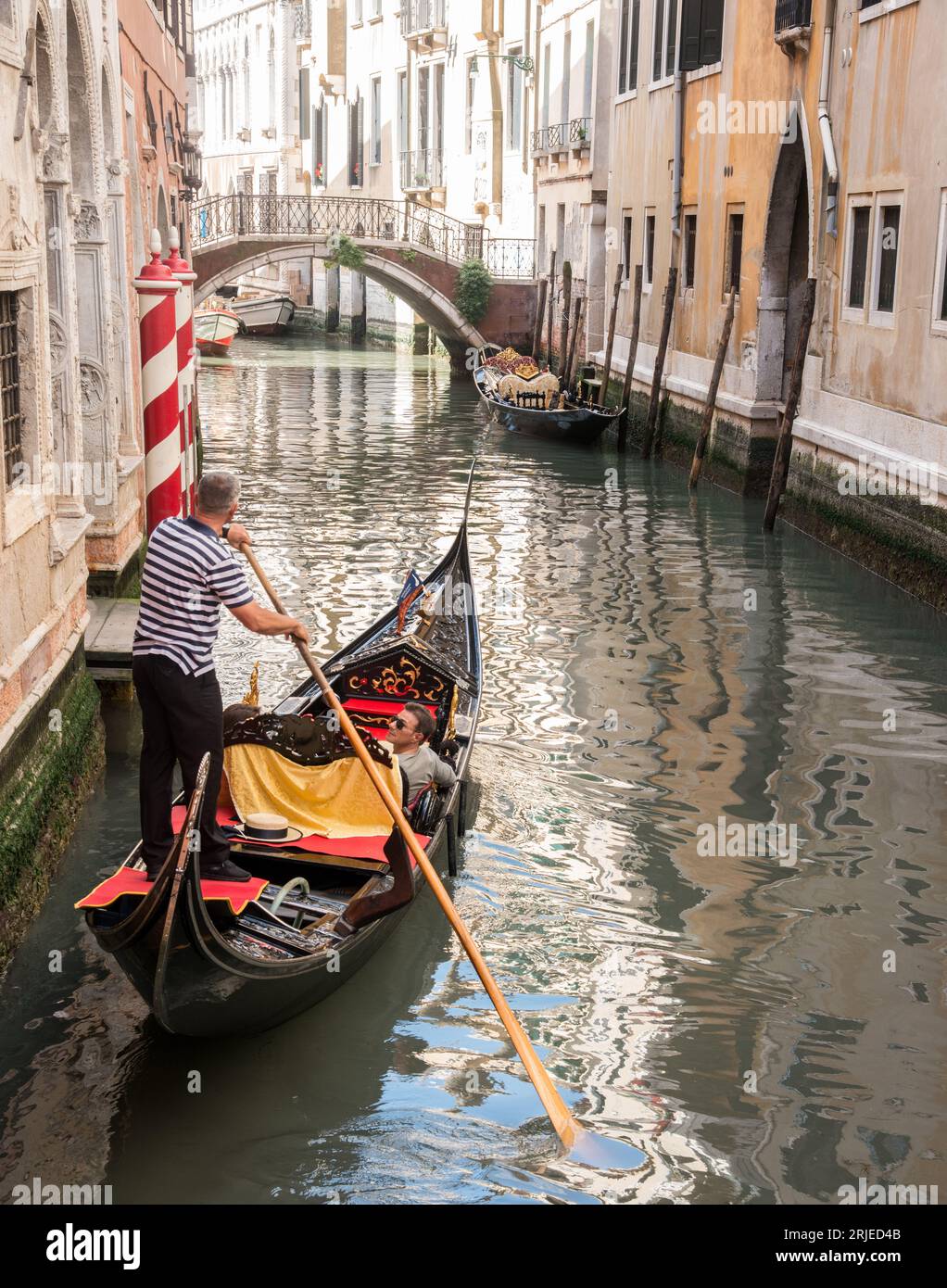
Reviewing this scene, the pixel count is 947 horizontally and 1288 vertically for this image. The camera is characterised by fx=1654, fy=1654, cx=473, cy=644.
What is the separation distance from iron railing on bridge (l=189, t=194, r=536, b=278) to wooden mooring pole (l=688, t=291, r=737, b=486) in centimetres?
879

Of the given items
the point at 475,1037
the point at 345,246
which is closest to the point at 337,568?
the point at 475,1037

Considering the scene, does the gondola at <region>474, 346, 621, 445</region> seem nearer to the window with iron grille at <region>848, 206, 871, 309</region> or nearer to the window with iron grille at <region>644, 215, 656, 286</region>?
the window with iron grille at <region>644, 215, 656, 286</region>

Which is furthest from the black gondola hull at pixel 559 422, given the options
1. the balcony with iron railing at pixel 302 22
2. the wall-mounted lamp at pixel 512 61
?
the balcony with iron railing at pixel 302 22

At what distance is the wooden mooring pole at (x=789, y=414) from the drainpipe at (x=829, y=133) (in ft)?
1.19

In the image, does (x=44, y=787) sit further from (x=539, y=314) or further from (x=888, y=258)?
(x=539, y=314)

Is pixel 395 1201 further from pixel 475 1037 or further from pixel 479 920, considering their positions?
pixel 479 920

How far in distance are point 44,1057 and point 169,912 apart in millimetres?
714

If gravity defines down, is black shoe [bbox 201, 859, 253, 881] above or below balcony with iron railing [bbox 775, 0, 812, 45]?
below

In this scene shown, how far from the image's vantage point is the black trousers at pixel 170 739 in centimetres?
349

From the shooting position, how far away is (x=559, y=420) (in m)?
14.0

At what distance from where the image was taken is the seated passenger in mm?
4266

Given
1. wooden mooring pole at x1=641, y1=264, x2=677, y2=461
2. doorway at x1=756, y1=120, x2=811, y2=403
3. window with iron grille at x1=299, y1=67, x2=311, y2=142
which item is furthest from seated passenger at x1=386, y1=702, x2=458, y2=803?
window with iron grille at x1=299, y1=67, x2=311, y2=142

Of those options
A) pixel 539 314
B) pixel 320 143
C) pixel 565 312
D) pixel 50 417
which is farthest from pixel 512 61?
pixel 50 417

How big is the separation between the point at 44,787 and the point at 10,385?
3.45 ft
